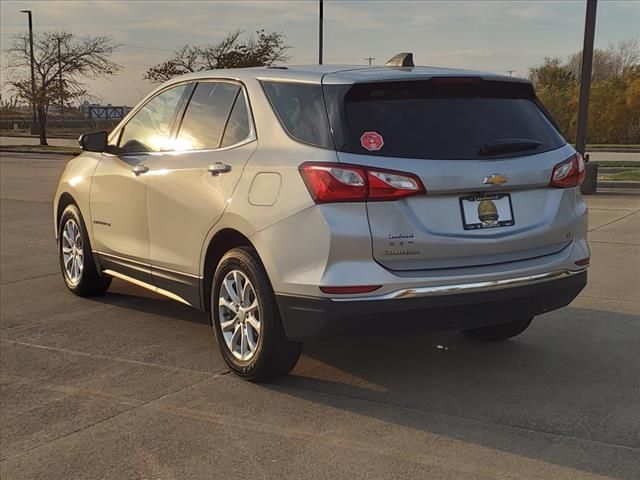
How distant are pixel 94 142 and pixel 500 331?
3413mm

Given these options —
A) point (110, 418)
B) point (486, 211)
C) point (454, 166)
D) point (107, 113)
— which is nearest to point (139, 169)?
point (110, 418)

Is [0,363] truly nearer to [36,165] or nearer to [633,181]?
[633,181]

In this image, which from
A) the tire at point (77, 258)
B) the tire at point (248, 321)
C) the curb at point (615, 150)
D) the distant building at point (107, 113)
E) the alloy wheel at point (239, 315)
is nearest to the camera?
the tire at point (248, 321)

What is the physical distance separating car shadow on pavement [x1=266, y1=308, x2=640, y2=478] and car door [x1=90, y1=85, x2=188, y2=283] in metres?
1.54

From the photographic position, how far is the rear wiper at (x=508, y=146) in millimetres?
4008

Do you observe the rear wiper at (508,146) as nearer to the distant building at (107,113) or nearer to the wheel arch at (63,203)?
the wheel arch at (63,203)

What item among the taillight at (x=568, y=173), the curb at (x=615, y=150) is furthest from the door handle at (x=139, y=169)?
the curb at (x=615, y=150)

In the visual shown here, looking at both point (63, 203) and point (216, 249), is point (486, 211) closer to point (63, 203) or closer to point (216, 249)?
point (216, 249)

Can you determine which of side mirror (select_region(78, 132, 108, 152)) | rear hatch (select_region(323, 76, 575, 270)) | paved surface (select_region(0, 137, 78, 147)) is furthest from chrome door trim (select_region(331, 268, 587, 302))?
paved surface (select_region(0, 137, 78, 147))

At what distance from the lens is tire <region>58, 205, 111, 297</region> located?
20.8ft

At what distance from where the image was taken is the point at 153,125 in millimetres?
5543

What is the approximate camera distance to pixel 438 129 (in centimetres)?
397

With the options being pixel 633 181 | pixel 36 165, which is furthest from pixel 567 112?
pixel 36 165

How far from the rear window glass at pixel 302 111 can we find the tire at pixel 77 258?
8.79 feet
